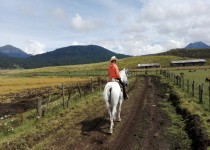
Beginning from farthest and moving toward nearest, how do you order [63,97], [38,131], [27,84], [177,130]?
[27,84], [63,97], [38,131], [177,130]

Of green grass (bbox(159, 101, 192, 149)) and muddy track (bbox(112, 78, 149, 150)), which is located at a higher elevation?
muddy track (bbox(112, 78, 149, 150))

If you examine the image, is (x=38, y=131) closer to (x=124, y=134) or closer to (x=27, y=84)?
(x=124, y=134)

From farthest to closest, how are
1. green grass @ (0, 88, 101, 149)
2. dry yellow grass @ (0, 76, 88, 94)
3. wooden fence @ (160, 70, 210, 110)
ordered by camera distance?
dry yellow grass @ (0, 76, 88, 94) → wooden fence @ (160, 70, 210, 110) → green grass @ (0, 88, 101, 149)

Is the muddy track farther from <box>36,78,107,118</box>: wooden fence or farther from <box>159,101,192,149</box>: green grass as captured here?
<box>36,78,107,118</box>: wooden fence

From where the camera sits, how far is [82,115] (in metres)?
20.2

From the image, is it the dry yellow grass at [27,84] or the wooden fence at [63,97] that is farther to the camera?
the dry yellow grass at [27,84]

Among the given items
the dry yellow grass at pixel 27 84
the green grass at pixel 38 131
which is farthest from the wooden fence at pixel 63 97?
the dry yellow grass at pixel 27 84

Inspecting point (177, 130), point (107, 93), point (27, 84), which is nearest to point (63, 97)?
point (107, 93)

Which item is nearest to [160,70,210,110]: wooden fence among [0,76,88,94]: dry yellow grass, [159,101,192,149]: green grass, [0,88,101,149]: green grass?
[159,101,192,149]: green grass

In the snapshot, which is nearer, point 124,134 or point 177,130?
point 124,134

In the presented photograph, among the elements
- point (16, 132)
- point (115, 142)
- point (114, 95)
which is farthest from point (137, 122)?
point (16, 132)

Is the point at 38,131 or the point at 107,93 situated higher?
the point at 107,93

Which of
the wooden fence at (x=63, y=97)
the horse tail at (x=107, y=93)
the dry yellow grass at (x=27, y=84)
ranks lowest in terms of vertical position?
the dry yellow grass at (x=27, y=84)

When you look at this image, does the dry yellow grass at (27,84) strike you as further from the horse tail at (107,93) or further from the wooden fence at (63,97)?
the horse tail at (107,93)
